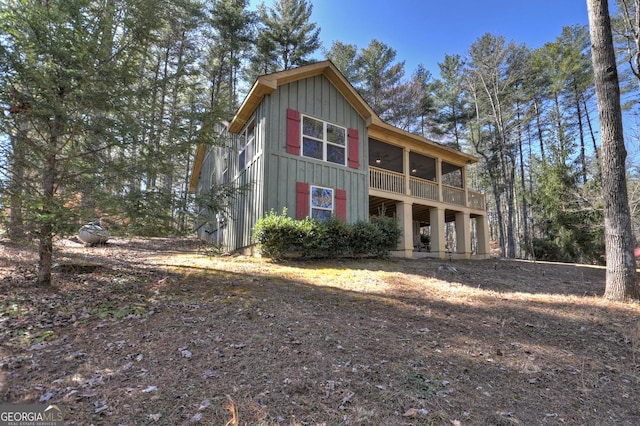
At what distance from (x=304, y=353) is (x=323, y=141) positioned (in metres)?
8.93

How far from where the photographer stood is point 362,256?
34.7 ft

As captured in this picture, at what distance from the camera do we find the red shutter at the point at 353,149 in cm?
1180

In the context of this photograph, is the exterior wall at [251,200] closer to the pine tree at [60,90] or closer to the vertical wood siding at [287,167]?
the vertical wood siding at [287,167]

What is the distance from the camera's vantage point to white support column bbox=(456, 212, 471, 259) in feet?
51.7

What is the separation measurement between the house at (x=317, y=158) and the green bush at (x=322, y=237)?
103 centimetres

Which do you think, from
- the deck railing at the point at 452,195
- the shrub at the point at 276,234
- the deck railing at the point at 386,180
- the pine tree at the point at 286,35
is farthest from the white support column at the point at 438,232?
the pine tree at the point at 286,35

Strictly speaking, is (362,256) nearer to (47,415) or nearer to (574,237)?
(47,415)

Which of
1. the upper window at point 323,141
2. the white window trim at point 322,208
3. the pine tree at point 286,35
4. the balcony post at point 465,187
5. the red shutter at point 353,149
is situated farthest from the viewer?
the pine tree at point 286,35

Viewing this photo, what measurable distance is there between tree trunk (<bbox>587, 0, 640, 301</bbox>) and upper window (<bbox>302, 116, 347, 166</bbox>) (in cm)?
725

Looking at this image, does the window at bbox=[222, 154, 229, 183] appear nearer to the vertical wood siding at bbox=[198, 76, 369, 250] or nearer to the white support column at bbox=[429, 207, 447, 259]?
the vertical wood siding at bbox=[198, 76, 369, 250]

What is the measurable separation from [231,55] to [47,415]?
23.4m

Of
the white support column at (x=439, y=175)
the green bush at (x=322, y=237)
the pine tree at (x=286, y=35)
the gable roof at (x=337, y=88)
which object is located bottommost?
the green bush at (x=322, y=237)

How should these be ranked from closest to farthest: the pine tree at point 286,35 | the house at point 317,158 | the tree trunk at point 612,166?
the tree trunk at point 612,166 < the house at point 317,158 < the pine tree at point 286,35

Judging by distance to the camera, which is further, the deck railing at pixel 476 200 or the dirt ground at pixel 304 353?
the deck railing at pixel 476 200
